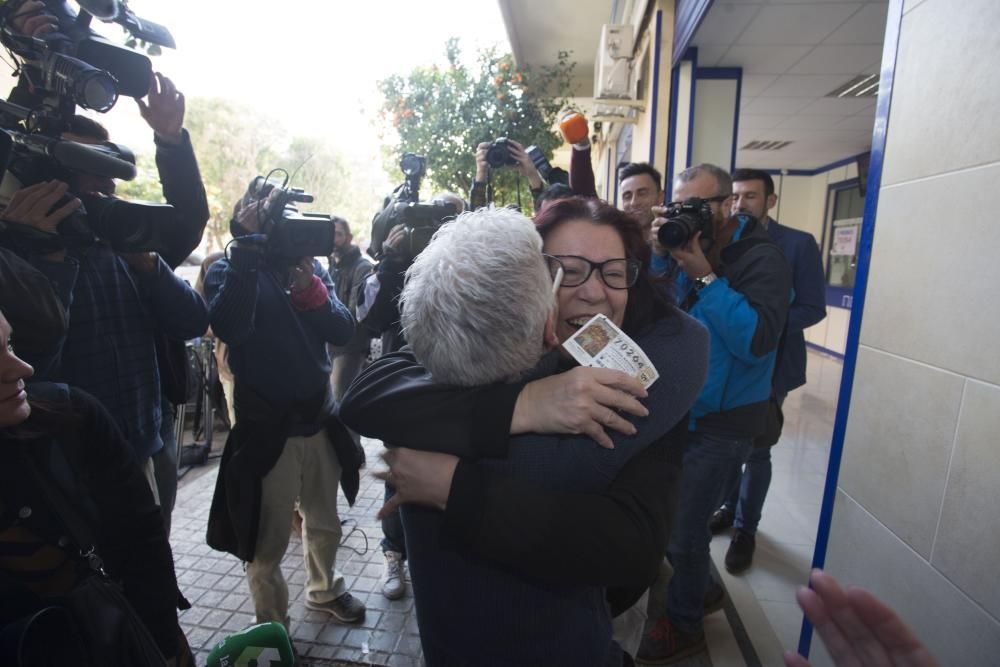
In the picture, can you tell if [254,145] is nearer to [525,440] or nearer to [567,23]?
[567,23]

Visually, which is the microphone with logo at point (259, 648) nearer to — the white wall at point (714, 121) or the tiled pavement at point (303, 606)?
the tiled pavement at point (303, 606)

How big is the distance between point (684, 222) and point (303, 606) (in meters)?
2.27

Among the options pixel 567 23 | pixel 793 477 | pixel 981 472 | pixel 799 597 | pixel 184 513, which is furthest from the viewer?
pixel 567 23

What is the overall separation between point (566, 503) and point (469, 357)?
0.26 meters

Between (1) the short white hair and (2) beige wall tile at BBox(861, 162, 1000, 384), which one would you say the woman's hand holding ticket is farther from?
(2) beige wall tile at BBox(861, 162, 1000, 384)

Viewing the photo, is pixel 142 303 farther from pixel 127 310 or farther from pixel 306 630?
pixel 306 630

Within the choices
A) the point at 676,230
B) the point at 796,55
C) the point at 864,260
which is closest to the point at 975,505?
the point at 864,260

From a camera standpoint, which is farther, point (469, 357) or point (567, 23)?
point (567, 23)

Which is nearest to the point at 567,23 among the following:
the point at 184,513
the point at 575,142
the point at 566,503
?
the point at 575,142

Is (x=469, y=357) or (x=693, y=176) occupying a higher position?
(x=693, y=176)

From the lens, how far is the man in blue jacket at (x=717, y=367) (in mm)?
1668

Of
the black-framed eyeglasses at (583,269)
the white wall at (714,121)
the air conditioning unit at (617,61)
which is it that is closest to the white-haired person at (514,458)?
the black-framed eyeglasses at (583,269)

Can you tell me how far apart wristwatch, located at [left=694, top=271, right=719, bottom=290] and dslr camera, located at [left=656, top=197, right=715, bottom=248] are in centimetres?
15

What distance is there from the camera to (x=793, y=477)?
3.46 m
